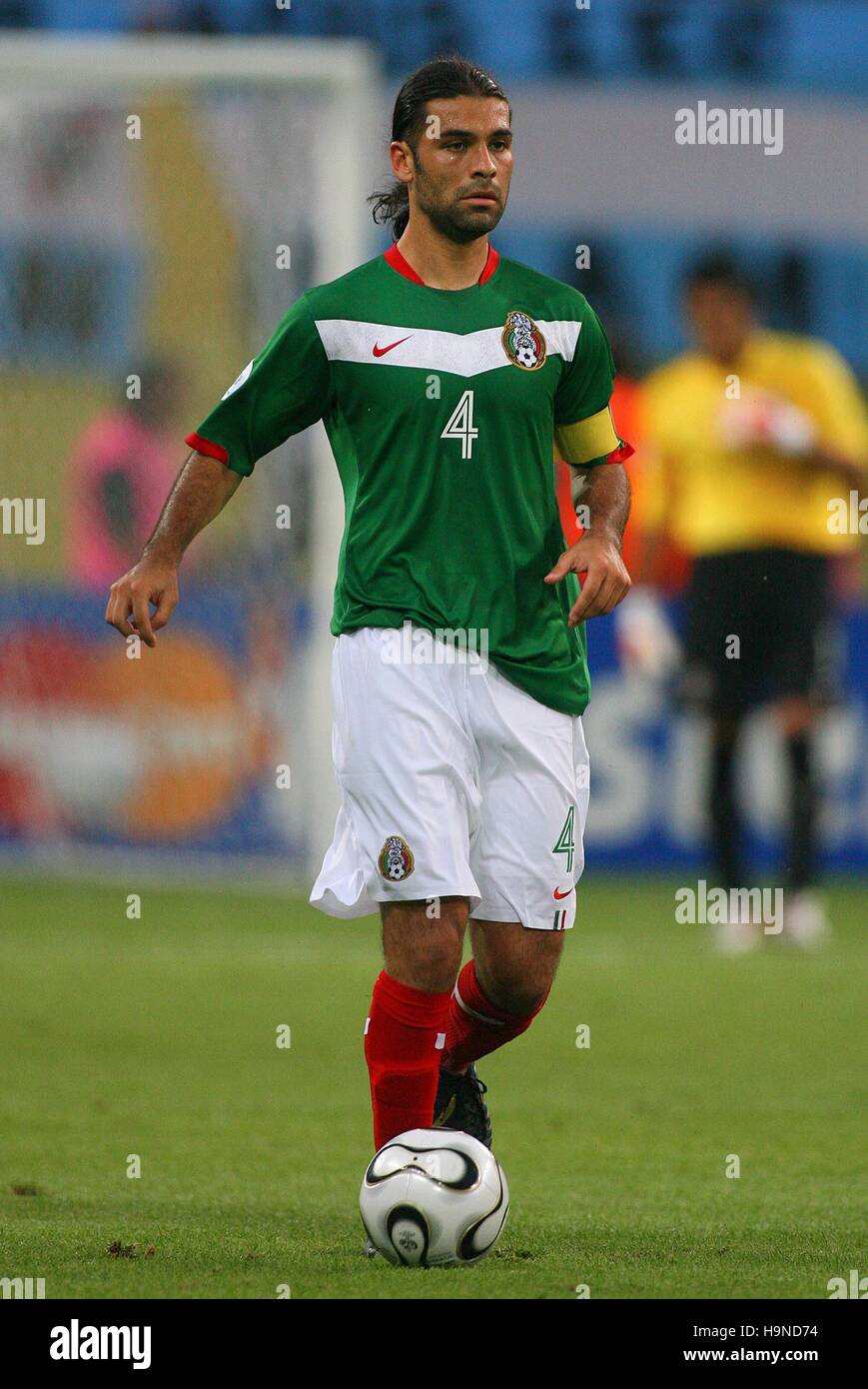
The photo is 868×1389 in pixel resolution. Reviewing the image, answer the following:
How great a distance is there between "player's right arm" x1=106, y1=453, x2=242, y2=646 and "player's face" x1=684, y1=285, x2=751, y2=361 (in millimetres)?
5747

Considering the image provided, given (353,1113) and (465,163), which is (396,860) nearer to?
(465,163)

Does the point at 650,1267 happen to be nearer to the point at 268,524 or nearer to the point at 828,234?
the point at 268,524

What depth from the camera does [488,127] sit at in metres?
4.46

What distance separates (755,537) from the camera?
10.2 metres

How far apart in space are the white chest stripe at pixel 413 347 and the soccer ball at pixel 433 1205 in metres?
1.39

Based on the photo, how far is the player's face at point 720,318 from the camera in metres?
10.0

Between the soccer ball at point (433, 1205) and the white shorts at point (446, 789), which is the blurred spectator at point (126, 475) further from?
the soccer ball at point (433, 1205)

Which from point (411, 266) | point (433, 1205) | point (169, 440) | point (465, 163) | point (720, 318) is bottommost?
point (433, 1205)

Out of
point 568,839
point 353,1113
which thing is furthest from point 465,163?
point 353,1113

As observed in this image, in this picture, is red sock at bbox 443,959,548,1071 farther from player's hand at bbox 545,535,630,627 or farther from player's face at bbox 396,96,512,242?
player's face at bbox 396,96,512,242

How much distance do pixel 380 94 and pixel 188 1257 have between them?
958cm

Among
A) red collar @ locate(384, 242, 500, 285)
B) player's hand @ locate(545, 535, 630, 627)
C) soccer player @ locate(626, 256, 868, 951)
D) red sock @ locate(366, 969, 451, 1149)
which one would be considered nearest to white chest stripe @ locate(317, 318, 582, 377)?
red collar @ locate(384, 242, 500, 285)

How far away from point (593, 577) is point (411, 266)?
0.69 meters

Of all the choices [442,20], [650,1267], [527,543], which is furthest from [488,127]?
[442,20]
